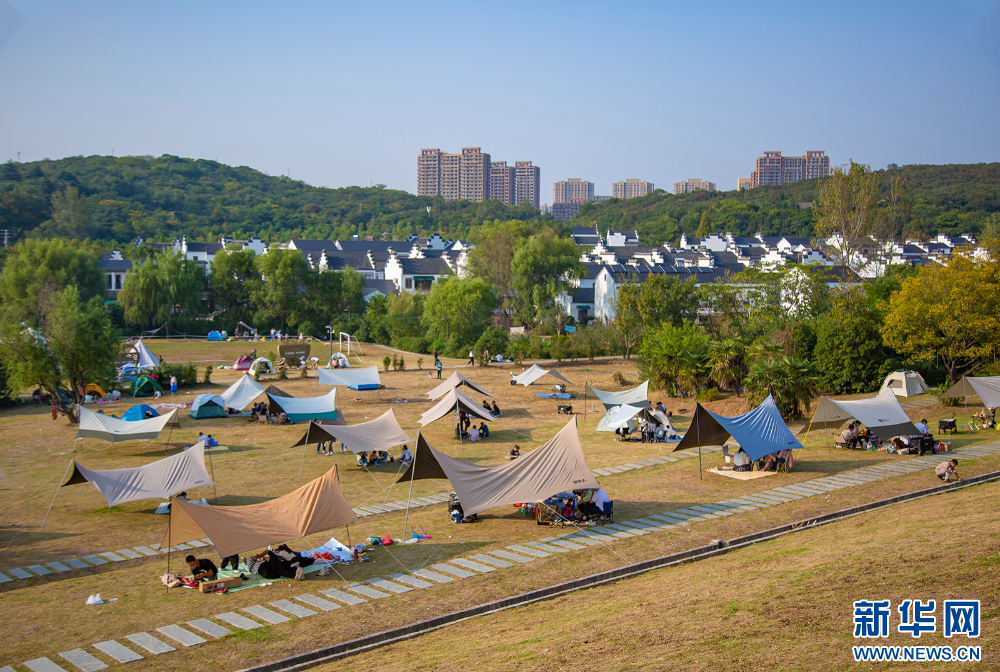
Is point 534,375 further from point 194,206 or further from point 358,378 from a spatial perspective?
point 194,206

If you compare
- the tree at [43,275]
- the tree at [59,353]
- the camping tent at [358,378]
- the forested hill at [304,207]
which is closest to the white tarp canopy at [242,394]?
the camping tent at [358,378]

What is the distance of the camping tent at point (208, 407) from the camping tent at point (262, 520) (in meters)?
15.6

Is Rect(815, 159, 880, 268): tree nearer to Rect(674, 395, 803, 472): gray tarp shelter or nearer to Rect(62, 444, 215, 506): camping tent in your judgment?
Rect(674, 395, 803, 472): gray tarp shelter

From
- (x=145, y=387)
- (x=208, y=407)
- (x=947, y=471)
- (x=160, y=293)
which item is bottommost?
(x=208, y=407)

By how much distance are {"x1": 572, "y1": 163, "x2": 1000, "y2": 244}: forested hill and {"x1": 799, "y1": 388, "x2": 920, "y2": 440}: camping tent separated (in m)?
85.9

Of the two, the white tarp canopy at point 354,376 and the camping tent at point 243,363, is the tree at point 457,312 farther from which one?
the white tarp canopy at point 354,376

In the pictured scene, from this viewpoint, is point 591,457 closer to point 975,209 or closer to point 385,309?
point 385,309

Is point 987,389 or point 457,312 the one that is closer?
point 987,389

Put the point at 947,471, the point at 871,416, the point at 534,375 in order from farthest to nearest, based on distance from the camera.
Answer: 1. the point at 534,375
2. the point at 871,416
3. the point at 947,471

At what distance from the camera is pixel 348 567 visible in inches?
498

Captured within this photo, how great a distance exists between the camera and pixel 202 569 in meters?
11.9

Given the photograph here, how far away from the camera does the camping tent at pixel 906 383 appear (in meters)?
27.3

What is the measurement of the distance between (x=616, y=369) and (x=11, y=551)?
31970 millimetres

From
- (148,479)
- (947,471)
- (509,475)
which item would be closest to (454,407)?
(509,475)
